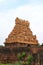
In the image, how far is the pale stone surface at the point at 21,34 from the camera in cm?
3900

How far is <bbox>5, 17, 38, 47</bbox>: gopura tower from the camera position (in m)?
39.0

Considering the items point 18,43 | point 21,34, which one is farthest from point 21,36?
point 18,43

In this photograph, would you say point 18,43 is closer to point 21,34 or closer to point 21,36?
point 21,36

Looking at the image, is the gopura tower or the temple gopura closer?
the temple gopura

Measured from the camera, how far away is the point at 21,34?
39.2 metres

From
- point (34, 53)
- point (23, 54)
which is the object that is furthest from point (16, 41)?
point (34, 53)

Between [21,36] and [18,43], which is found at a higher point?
[21,36]

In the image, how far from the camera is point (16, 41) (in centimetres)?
3878

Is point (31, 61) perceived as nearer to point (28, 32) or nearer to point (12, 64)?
point (12, 64)

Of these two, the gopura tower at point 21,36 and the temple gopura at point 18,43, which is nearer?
the temple gopura at point 18,43

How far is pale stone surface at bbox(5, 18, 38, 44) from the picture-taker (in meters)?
39.0

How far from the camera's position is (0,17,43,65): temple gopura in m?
36.4

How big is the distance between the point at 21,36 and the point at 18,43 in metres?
0.73

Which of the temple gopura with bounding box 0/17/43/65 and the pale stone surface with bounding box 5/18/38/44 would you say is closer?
the temple gopura with bounding box 0/17/43/65
